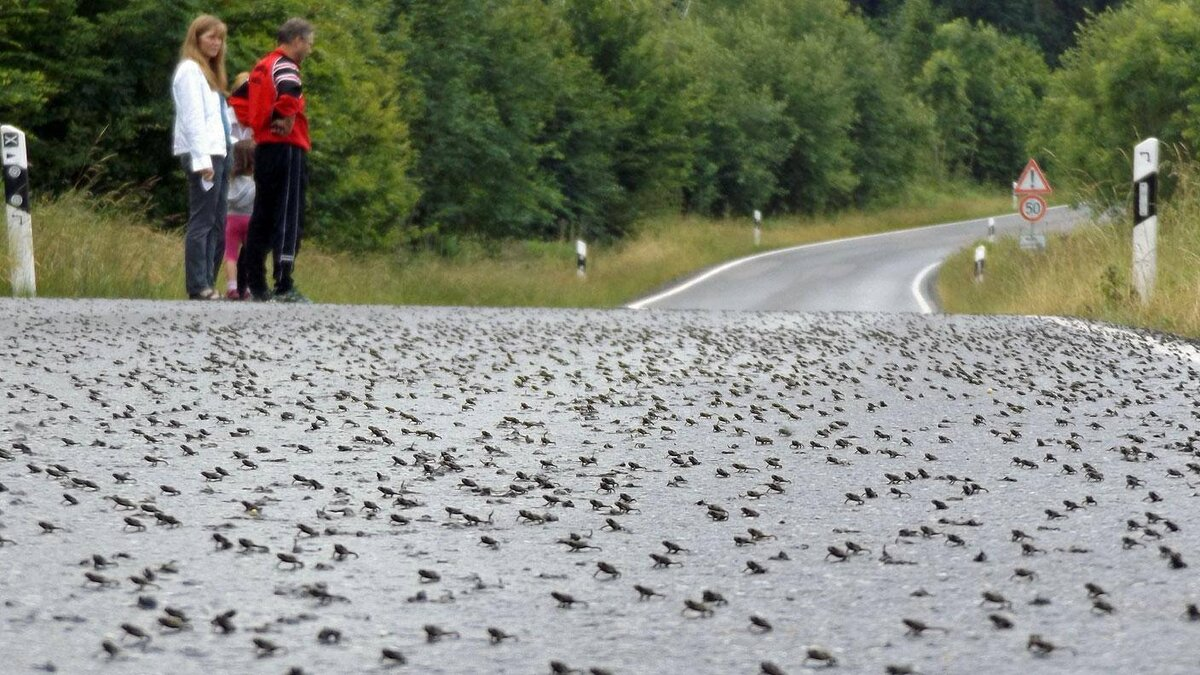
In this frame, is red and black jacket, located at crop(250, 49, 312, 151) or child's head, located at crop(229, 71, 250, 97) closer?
red and black jacket, located at crop(250, 49, 312, 151)

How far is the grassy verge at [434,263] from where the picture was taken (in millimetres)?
13648

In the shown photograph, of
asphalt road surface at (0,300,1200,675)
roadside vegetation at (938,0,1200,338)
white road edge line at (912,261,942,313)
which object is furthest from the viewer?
white road edge line at (912,261,942,313)

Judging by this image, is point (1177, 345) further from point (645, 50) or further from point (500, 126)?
point (645, 50)

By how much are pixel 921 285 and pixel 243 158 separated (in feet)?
76.1

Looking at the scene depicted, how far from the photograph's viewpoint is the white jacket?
11.8 m

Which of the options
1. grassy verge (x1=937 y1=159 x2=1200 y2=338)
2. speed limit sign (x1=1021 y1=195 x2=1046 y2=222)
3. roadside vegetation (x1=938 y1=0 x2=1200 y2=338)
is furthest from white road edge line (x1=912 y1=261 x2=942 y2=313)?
grassy verge (x1=937 y1=159 x2=1200 y2=338)

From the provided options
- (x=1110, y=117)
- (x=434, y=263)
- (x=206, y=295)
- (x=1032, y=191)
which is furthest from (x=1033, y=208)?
(x=206, y=295)

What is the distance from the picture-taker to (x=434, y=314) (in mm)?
11438

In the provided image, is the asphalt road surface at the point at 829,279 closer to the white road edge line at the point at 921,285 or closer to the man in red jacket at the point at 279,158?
the white road edge line at the point at 921,285

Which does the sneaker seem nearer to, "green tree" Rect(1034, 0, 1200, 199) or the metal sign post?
the metal sign post

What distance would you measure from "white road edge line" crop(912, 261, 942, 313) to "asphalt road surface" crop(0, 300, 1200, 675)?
17.7m

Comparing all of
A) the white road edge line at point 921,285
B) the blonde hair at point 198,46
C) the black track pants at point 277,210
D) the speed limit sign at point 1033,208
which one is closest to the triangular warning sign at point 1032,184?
the speed limit sign at point 1033,208

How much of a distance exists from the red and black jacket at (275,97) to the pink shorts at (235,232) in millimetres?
1087

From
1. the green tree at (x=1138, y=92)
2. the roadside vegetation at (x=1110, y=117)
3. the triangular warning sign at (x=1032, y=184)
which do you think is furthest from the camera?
the green tree at (x=1138, y=92)
